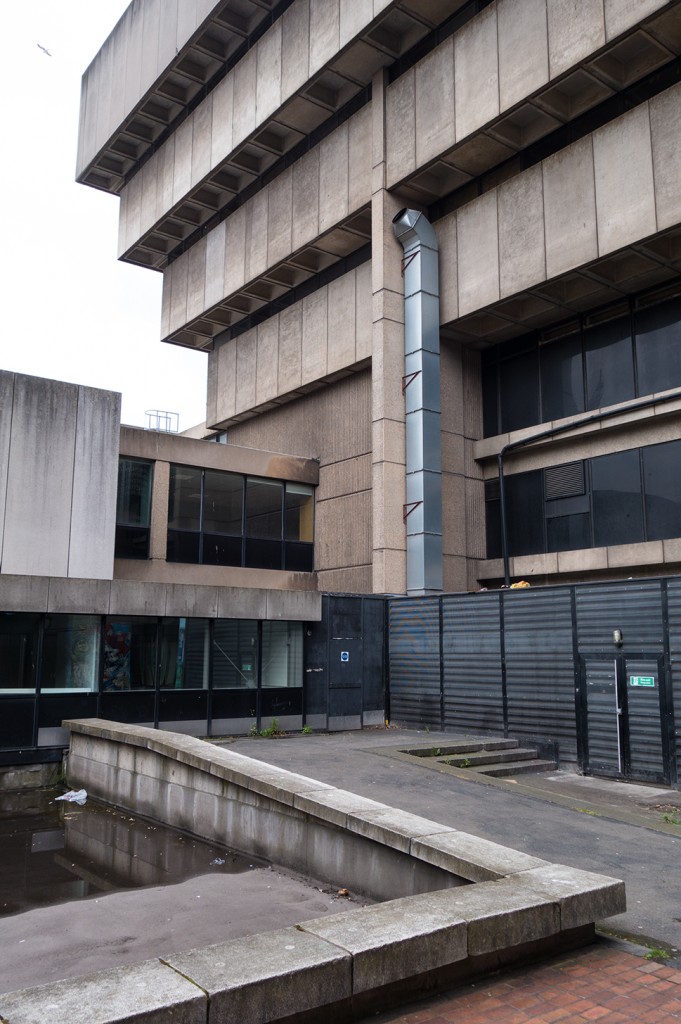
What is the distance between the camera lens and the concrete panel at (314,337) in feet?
87.4

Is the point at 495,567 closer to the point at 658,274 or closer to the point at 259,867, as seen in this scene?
the point at 658,274

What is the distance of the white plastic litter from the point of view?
511 inches

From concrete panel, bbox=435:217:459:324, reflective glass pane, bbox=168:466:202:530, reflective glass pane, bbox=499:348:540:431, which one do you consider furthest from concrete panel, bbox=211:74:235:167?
reflective glass pane, bbox=499:348:540:431

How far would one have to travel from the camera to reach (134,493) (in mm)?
23938

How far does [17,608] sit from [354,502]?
1268 centimetres

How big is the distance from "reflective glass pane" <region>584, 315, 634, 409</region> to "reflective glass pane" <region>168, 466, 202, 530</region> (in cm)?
1192

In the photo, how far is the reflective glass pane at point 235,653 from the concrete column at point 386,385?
4905mm

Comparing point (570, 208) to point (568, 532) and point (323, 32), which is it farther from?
point (323, 32)

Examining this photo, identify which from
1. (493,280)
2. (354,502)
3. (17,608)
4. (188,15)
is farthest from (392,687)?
(188,15)

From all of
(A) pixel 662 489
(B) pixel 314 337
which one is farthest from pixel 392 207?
(A) pixel 662 489

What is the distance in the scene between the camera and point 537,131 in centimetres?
2112

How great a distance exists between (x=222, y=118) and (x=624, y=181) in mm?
16344

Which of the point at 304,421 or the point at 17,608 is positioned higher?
the point at 304,421

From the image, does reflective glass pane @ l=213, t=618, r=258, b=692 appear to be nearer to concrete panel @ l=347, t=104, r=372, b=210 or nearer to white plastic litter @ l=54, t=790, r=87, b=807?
white plastic litter @ l=54, t=790, r=87, b=807
